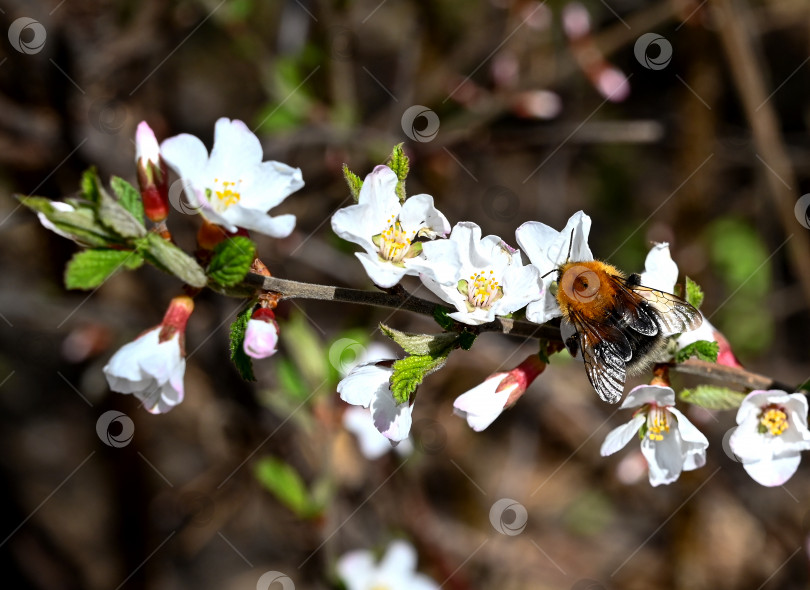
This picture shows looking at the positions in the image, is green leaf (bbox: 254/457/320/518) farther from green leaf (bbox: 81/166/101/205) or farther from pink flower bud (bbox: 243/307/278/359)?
green leaf (bbox: 81/166/101/205)

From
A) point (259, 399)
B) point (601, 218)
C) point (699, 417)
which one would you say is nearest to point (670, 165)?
point (601, 218)

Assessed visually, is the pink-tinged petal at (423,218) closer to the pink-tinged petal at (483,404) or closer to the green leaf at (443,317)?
the green leaf at (443,317)

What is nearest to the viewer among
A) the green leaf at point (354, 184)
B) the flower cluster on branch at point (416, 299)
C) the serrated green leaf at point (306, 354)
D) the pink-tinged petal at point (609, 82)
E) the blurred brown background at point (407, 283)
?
the flower cluster on branch at point (416, 299)

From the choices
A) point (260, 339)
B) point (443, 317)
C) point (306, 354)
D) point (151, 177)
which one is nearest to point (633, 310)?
point (443, 317)

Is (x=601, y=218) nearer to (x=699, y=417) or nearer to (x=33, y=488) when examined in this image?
(x=699, y=417)

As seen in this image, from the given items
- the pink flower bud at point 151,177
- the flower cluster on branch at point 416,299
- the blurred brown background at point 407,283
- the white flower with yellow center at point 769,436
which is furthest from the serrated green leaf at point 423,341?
the blurred brown background at point 407,283

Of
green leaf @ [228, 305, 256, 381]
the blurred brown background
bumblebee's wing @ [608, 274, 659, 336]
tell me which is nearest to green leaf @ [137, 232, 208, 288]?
green leaf @ [228, 305, 256, 381]
